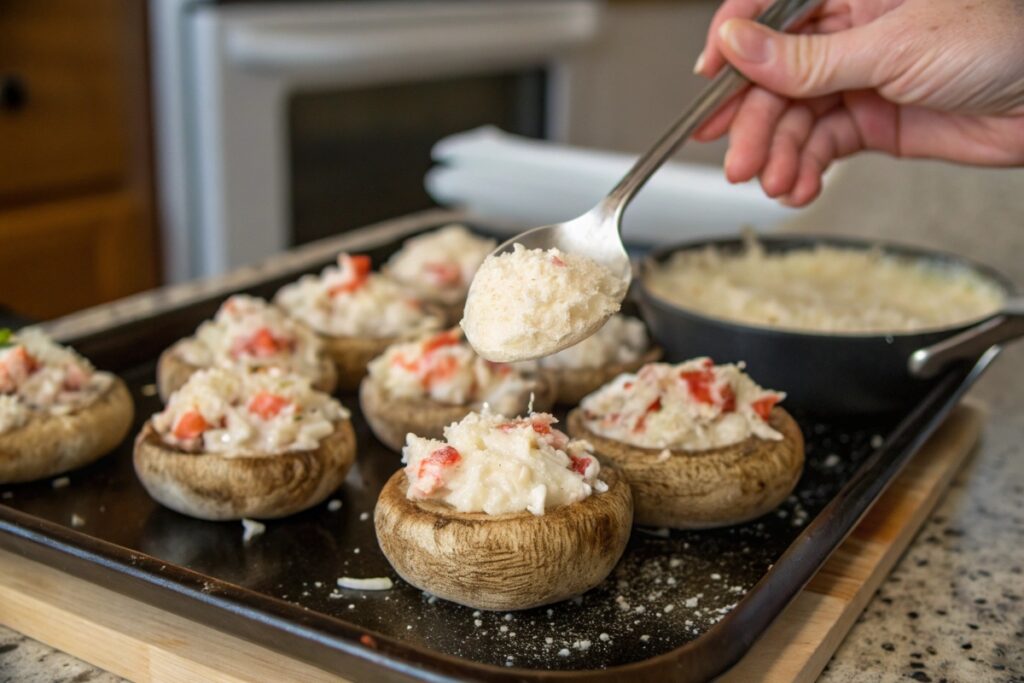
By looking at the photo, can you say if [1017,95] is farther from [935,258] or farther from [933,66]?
[935,258]

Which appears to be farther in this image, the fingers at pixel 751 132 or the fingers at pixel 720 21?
the fingers at pixel 751 132

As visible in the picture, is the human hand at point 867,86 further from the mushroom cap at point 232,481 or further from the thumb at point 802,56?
the mushroom cap at point 232,481

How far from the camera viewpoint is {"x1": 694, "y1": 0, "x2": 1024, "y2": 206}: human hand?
1.51 meters

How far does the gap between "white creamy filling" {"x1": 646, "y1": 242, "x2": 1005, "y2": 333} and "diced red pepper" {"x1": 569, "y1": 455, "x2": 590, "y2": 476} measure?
580 millimetres

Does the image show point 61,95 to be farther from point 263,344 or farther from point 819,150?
point 819,150

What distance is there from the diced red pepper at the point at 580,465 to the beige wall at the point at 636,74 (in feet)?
12.4

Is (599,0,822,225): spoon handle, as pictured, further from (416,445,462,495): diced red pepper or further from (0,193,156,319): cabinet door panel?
(0,193,156,319): cabinet door panel

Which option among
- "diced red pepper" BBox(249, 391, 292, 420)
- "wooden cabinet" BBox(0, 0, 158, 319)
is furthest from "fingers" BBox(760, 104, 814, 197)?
"wooden cabinet" BBox(0, 0, 158, 319)

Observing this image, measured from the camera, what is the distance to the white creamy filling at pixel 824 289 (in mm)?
1828

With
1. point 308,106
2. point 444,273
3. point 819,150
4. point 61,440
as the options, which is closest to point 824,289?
point 819,150

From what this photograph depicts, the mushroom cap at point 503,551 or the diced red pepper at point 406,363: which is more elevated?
the mushroom cap at point 503,551

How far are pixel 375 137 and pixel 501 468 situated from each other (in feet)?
10.3

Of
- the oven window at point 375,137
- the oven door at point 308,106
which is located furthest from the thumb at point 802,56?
the oven window at point 375,137

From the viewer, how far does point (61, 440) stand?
1495 millimetres
